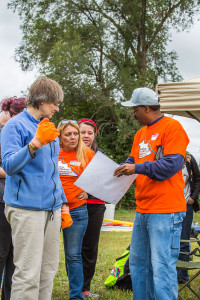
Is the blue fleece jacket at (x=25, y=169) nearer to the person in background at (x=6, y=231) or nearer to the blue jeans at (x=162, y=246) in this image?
the person in background at (x=6, y=231)

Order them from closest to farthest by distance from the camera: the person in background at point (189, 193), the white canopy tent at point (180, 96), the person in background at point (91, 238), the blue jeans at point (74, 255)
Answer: the blue jeans at point (74, 255), the white canopy tent at point (180, 96), the person in background at point (91, 238), the person in background at point (189, 193)

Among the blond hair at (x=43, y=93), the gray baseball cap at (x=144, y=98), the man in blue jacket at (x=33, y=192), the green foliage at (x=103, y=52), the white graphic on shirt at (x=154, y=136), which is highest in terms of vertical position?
the green foliage at (x=103, y=52)

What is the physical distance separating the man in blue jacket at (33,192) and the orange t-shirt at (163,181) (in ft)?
2.56

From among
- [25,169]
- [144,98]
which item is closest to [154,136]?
[144,98]

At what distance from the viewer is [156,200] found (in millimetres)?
3037

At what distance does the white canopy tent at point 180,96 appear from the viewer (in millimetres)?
4055

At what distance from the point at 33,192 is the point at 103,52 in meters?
16.2

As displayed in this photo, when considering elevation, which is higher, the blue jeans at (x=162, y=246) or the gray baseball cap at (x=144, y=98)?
the gray baseball cap at (x=144, y=98)

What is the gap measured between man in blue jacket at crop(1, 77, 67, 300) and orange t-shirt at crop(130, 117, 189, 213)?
0.78 m

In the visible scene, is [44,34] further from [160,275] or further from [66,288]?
[160,275]

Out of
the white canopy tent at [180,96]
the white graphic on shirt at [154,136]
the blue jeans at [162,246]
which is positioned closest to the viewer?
the blue jeans at [162,246]

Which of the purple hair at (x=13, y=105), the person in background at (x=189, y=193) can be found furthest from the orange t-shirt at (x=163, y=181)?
the person in background at (x=189, y=193)

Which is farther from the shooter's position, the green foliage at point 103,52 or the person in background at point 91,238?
the green foliage at point 103,52

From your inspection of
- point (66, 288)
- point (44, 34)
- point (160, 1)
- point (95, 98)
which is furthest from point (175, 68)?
point (66, 288)
